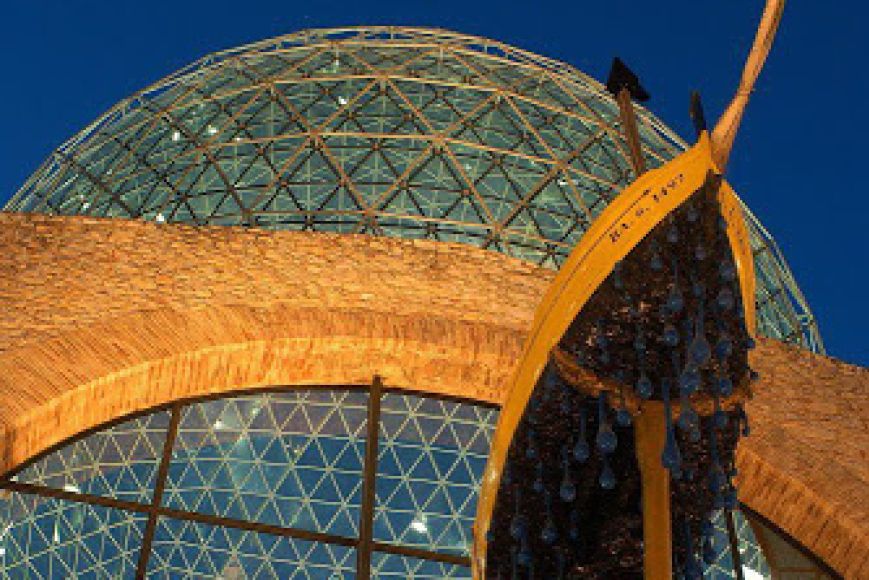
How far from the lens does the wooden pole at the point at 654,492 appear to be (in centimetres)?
495

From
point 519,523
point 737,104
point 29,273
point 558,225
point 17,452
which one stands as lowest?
point 519,523

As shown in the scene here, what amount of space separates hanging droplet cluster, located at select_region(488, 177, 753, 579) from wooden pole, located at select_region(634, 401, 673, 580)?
0.09 m

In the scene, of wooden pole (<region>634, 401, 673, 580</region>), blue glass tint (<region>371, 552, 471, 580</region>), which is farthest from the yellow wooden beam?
blue glass tint (<region>371, 552, 471, 580</region>)

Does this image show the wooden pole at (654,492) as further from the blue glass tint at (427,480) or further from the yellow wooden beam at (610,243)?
the blue glass tint at (427,480)

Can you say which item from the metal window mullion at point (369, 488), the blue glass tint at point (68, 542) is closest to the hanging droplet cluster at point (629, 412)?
the metal window mullion at point (369, 488)

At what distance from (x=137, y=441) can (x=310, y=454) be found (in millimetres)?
4014

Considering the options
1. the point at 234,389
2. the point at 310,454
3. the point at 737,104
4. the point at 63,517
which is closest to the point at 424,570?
the point at 310,454

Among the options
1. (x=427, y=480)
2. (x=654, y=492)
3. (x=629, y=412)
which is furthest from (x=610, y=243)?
(x=427, y=480)

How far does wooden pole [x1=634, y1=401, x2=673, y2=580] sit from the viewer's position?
4953 mm

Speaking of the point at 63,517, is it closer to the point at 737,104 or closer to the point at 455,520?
the point at 455,520

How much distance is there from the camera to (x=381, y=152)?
52.4ft

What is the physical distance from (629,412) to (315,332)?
398cm

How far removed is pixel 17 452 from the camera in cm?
776

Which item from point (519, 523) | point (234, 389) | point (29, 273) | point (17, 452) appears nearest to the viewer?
point (519, 523)
